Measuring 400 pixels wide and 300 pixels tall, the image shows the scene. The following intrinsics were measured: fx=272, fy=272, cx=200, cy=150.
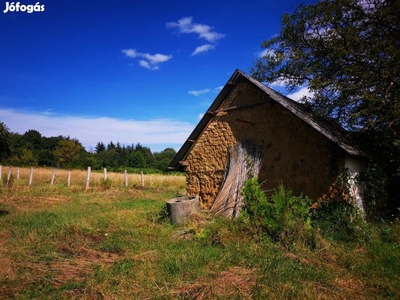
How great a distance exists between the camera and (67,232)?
24.9ft

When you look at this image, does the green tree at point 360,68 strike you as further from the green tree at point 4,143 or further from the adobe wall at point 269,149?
the green tree at point 4,143

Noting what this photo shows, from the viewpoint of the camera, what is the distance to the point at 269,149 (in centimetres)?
933

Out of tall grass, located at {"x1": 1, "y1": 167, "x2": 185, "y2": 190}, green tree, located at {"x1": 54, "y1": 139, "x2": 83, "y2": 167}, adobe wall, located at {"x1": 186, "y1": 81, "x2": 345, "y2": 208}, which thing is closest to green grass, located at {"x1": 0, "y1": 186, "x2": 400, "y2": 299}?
adobe wall, located at {"x1": 186, "y1": 81, "x2": 345, "y2": 208}

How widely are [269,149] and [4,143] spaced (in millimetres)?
9727

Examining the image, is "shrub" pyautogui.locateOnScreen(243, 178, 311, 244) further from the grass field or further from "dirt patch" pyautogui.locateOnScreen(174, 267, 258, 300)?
"dirt patch" pyautogui.locateOnScreen(174, 267, 258, 300)

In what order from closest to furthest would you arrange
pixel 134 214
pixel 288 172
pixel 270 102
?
1. pixel 288 172
2. pixel 270 102
3. pixel 134 214

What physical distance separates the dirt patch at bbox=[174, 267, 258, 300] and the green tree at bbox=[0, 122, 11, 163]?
9.28 metres

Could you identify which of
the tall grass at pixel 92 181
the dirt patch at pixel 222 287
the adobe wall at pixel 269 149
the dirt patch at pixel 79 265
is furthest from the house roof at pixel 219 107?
the tall grass at pixel 92 181

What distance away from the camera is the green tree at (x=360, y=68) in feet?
25.7

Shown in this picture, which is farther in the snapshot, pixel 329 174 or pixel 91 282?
pixel 329 174

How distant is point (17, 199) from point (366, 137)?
16291 millimetres

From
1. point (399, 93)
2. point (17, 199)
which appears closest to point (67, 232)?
point (17, 199)

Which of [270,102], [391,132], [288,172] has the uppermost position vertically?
[270,102]

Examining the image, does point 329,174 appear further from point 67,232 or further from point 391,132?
point 67,232
